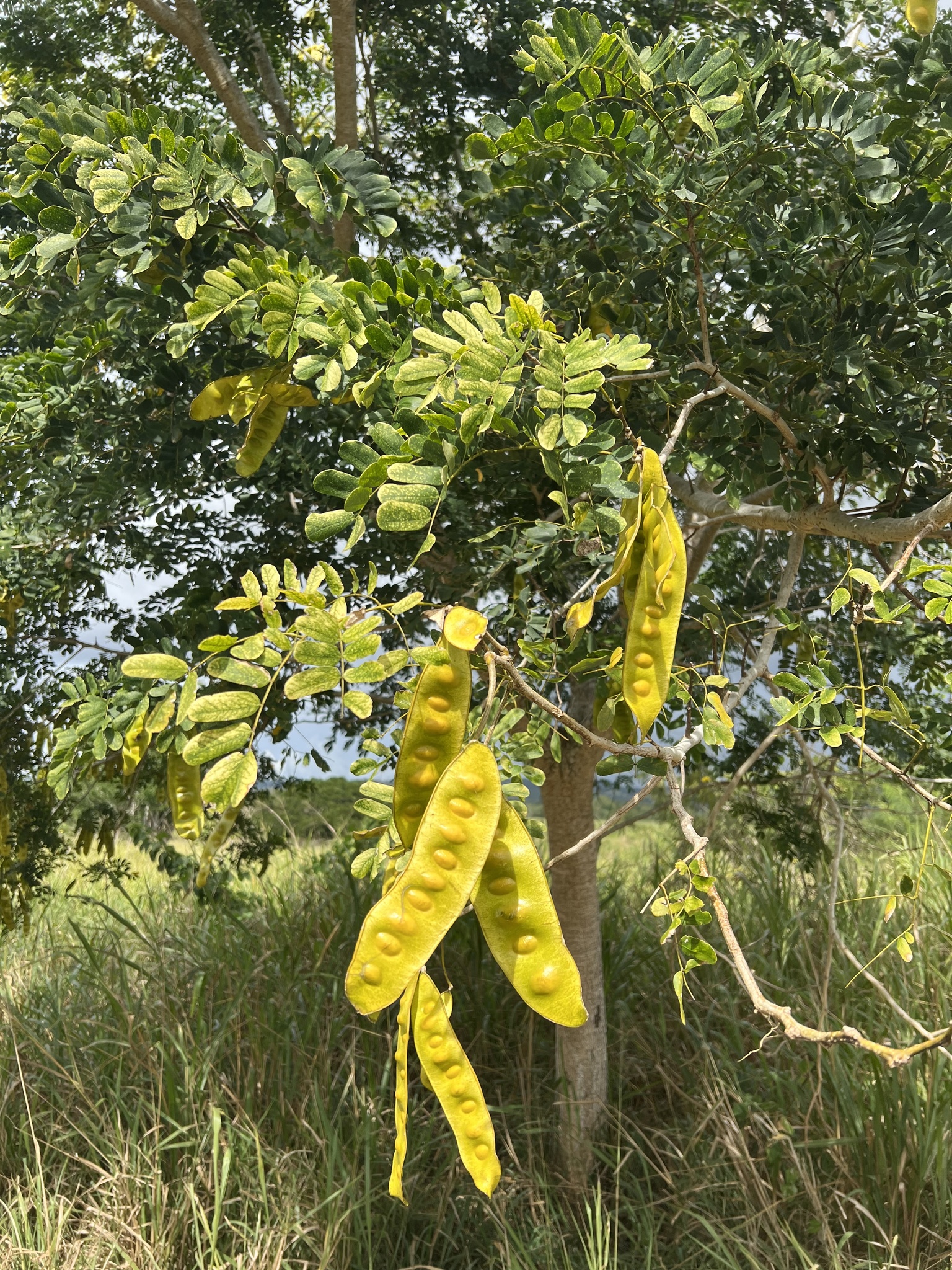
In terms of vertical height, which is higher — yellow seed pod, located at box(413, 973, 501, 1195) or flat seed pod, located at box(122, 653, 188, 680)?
flat seed pod, located at box(122, 653, 188, 680)

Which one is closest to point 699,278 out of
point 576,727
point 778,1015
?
point 576,727

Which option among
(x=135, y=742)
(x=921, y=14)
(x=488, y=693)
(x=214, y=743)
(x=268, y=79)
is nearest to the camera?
(x=488, y=693)

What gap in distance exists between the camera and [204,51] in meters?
2.65

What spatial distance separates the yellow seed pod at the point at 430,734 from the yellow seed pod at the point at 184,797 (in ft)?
4.53

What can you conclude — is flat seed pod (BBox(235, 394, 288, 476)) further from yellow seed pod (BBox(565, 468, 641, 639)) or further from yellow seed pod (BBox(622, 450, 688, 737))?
yellow seed pod (BBox(622, 450, 688, 737))

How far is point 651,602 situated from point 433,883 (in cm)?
36

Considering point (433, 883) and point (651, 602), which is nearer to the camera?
point (433, 883)

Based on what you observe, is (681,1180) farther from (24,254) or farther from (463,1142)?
(24,254)

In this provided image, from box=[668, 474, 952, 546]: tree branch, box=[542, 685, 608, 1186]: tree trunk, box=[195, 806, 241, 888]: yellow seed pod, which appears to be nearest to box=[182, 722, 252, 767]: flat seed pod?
box=[668, 474, 952, 546]: tree branch

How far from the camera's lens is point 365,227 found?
1784 mm

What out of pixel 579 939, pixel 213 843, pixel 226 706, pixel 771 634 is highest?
pixel 226 706

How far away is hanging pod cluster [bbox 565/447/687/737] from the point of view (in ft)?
3.41

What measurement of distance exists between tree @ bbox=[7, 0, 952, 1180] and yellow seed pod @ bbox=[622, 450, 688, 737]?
0.03m

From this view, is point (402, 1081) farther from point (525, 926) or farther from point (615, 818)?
point (615, 818)
